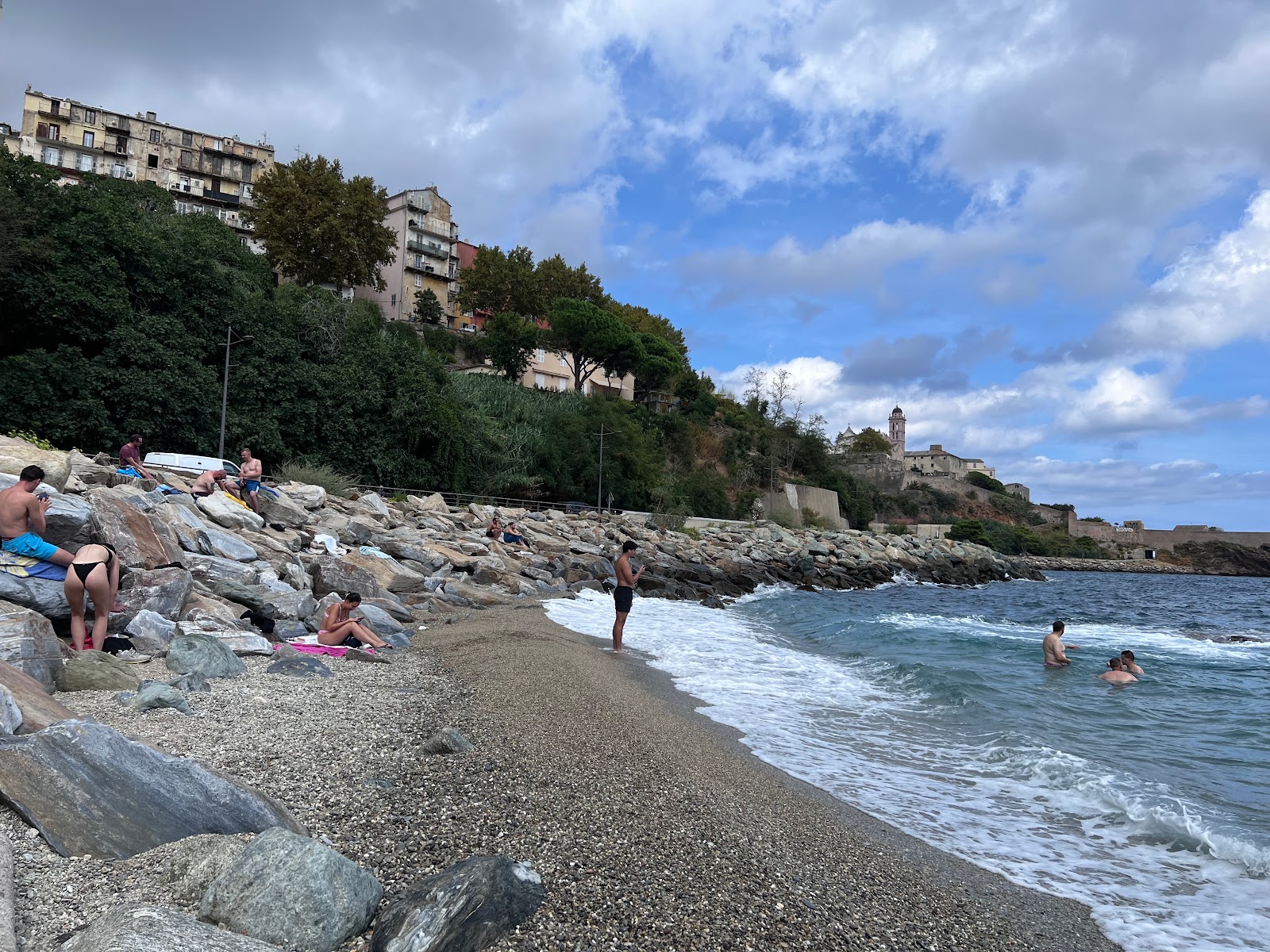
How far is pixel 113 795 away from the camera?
2.91 m

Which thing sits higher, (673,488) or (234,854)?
(673,488)

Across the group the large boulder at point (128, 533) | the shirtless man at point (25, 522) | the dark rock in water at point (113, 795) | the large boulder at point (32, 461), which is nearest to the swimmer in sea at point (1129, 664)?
the dark rock in water at point (113, 795)

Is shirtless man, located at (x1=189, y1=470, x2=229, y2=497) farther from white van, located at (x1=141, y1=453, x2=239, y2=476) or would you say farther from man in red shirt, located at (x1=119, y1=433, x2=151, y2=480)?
white van, located at (x1=141, y1=453, x2=239, y2=476)

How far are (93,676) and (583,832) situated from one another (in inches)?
154

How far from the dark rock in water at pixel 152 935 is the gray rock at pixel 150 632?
209 inches

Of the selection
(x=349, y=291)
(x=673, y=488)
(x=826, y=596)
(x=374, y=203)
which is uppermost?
(x=374, y=203)

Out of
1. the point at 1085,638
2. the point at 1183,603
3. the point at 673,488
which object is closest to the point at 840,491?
the point at 673,488

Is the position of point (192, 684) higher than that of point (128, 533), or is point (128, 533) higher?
point (128, 533)

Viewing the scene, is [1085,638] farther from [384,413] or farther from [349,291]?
[349,291]

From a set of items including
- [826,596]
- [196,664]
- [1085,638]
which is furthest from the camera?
[826,596]

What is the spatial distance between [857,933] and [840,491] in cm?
6815

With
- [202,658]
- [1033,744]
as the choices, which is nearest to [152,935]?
[202,658]

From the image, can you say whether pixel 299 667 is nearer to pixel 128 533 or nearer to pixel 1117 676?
pixel 128 533

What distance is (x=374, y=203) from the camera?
47.6m
